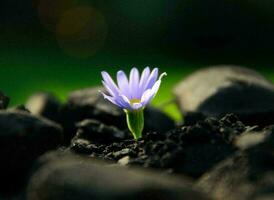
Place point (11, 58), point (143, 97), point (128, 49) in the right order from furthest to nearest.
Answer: point (128, 49)
point (11, 58)
point (143, 97)

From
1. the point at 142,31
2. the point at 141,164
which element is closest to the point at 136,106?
the point at 141,164

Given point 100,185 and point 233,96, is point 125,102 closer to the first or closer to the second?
point 100,185

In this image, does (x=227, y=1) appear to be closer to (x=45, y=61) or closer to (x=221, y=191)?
(x=45, y=61)

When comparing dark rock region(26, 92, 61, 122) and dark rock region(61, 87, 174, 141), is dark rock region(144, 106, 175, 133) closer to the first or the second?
dark rock region(61, 87, 174, 141)

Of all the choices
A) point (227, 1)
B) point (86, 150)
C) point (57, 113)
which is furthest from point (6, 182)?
point (227, 1)

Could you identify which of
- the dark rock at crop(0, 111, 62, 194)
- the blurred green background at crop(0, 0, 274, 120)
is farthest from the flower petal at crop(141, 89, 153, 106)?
the blurred green background at crop(0, 0, 274, 120)

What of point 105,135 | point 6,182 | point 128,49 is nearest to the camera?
point 6,182

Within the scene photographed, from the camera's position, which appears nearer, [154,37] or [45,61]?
[45,61]
